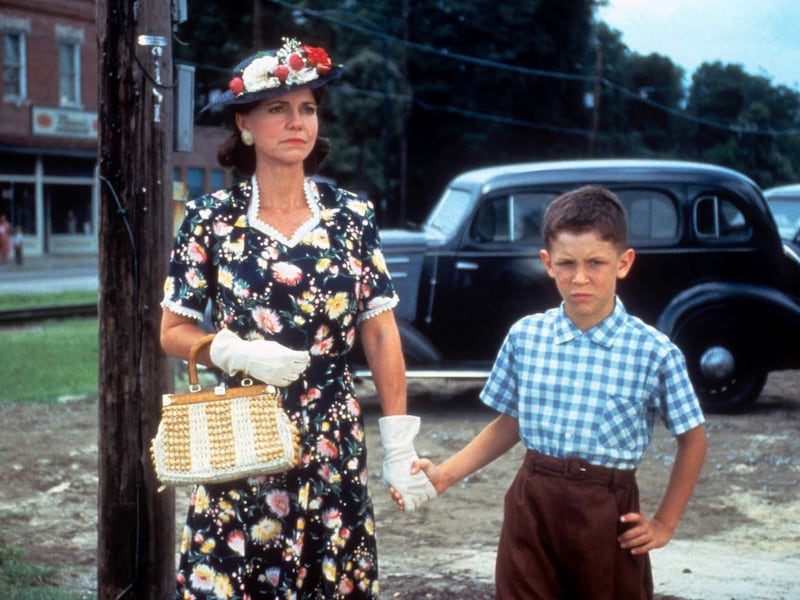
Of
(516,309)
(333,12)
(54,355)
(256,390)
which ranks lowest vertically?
(54,355)

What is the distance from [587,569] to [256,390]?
93cm

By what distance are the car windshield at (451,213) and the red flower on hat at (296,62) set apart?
6.97 m

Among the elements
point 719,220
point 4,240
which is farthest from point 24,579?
point 4,240

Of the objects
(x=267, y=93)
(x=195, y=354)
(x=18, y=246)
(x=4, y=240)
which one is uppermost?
(x=267, y=93)

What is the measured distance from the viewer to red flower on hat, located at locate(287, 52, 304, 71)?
3133 millimetres

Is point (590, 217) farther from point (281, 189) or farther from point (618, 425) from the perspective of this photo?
point (281, 189)

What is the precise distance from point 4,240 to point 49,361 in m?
20.4

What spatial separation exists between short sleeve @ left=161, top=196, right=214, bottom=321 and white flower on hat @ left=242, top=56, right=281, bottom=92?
36 cm

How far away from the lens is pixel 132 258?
4.06m

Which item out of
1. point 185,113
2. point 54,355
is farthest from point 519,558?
point 54,355

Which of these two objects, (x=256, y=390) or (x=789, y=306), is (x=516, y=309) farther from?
(x=256, y=390)

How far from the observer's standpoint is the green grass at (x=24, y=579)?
479 cm

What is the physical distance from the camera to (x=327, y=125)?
142ft

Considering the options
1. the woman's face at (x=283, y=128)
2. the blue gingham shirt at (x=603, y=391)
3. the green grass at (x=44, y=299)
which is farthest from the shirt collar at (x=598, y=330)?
the green grass at (x=44, y=299)
